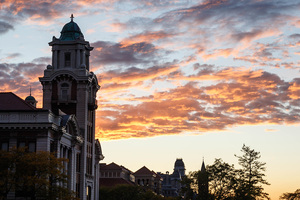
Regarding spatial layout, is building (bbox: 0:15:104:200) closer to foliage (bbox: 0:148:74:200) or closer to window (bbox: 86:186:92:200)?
window (bbox: 86:186:92:200)

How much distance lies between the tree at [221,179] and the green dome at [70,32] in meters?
33.0

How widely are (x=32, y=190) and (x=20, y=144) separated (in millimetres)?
12761

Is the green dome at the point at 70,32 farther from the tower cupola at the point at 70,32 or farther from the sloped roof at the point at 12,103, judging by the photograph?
the sloped roof at the point at 12,103

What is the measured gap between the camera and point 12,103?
267 feet

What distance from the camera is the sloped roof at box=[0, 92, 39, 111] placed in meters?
80.0

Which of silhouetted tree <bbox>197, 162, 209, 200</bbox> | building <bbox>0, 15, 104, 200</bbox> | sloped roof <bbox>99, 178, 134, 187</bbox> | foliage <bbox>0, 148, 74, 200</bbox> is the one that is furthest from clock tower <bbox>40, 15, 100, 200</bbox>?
sloped roof <bbox>99, 178, 134, 187</bbox>

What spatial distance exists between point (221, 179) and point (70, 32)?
3685 cm

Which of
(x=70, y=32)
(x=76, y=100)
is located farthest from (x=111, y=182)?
(x=70, y=32)

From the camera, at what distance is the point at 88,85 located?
10388 centimetres

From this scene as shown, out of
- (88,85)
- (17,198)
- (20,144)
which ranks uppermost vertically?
(88,85)

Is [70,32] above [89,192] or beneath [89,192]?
above

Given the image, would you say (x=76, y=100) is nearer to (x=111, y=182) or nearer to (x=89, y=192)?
(x=89, y=192)

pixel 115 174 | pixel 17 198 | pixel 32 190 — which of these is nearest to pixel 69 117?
pixel 17 198

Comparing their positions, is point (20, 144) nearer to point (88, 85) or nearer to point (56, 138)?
point (56, 138)
